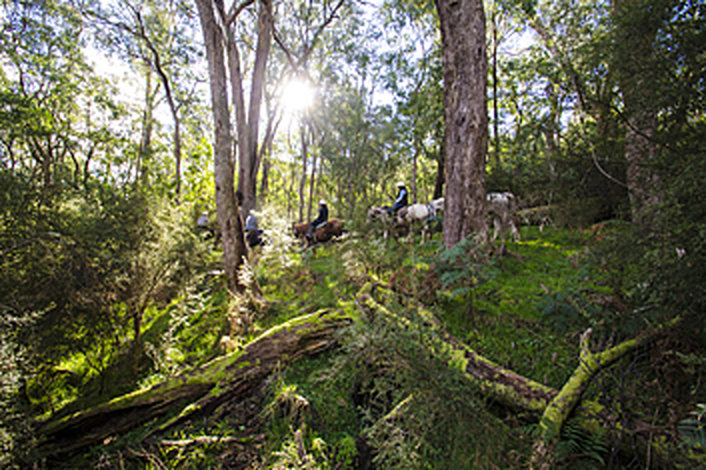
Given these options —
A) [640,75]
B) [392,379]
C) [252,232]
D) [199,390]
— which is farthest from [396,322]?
[252,232]

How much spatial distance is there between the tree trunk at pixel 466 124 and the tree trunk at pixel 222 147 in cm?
404

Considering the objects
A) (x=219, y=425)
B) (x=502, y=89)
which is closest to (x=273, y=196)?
(x=502, y=89)

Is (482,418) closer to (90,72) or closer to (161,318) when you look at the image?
(161,318)

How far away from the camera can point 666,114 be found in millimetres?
3668

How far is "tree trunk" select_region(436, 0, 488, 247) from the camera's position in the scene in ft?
19.1

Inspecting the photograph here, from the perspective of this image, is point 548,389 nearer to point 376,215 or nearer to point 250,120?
point 376,215

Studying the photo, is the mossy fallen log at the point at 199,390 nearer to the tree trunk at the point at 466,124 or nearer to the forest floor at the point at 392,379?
the forest floor at the point at 392,379

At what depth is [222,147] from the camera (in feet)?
18.9

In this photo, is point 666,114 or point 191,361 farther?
point 191,361

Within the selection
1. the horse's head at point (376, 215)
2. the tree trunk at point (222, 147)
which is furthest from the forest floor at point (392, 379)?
the horse's head at point (376, 215)

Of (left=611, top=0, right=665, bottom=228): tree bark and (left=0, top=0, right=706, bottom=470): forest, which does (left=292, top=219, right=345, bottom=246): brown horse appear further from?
(left=611, top=0, right=665, bottom=228): tree bark

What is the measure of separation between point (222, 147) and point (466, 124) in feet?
14.8

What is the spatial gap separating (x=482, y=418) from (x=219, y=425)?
2.80 meters

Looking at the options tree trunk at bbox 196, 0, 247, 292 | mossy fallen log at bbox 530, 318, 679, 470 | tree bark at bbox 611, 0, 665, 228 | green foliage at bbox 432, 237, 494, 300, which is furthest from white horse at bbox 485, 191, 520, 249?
tree trunk at bbox 196, 0, 247, 292
